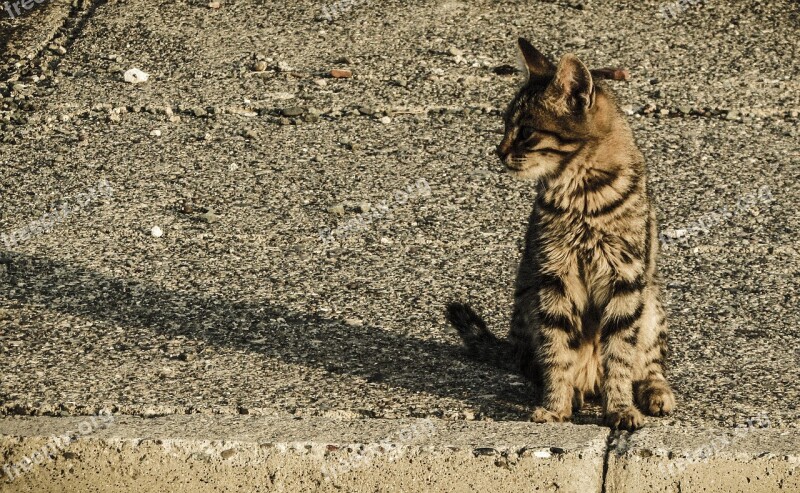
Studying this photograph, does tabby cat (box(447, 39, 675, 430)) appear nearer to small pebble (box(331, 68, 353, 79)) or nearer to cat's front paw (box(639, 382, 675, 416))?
cat's front paw (box(639, 382, 675, 416))

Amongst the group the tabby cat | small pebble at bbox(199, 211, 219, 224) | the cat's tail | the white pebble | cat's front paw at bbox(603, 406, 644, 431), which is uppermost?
the tabby cat

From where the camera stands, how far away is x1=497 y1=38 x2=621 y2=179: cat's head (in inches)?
185

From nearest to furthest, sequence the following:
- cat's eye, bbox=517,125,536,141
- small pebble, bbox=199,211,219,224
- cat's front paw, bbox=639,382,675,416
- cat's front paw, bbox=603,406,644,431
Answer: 1. cat's front paw, bbox=603,406,644,431
2. cat's front paw, bbox=639,382,675,416
3. cat's eye, bbox=517,125,536,141
4. small pebble, bbox=199,211,219,224

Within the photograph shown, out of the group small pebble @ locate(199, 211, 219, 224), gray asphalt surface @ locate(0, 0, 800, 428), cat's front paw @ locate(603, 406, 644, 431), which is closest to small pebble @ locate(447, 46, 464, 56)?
gray asphalt surface @ locate(0, 0, 800, 428)

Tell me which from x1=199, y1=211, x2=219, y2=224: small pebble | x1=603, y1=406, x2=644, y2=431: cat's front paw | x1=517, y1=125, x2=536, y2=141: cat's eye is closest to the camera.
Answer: x1=603, y1=406, x2=644, y2=431: cat's front paw

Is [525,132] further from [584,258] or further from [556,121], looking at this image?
[584,258]

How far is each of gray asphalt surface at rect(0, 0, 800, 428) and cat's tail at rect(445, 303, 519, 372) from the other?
0.25ft

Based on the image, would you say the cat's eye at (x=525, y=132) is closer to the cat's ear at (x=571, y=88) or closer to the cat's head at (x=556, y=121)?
the cat's head at (x=556, y=121)

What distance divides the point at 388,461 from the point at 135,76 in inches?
178

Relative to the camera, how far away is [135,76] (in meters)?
7.89

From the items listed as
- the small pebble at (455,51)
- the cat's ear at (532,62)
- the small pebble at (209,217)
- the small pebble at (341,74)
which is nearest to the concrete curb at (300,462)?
the cat's ear at (532,62)

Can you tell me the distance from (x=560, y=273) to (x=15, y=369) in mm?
2302

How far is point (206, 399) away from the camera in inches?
183

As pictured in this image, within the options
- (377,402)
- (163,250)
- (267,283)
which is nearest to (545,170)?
(377,402)
